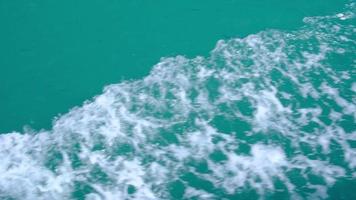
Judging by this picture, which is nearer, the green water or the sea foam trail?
the sea foam trail

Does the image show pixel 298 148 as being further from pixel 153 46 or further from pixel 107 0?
pixel 107 0

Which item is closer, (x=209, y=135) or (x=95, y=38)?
(x=209, y=135)

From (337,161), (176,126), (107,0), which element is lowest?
(337,161)

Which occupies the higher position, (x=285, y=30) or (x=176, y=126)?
(x=285, y=30)

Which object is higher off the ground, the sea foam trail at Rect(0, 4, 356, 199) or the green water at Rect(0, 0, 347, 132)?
the green water at Rect(0, 0, 347, 132)

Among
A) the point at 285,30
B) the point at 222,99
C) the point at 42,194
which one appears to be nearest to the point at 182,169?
the point at 222,99
